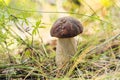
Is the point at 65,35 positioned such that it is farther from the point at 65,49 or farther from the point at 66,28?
the point at 65,49

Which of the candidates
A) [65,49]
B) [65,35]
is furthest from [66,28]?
[65,49]

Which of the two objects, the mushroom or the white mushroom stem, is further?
the white mushroom stem

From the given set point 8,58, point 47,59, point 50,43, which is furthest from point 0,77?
point 50,43

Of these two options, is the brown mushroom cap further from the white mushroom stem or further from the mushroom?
the white mushroom stem

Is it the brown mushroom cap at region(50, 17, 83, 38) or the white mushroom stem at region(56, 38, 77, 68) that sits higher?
the brown mushroom cap at region(50, 17, 83, 38)

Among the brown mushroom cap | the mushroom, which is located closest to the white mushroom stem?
the mushroom

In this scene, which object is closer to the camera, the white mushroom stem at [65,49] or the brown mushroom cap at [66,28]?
the brown mushroom cap at [66,28]

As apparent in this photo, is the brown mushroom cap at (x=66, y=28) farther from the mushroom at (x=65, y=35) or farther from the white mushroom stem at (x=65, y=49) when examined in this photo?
the white mushroom stem at (x=65, y=49)

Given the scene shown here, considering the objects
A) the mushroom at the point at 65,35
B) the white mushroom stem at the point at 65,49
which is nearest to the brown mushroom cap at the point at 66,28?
the mushroom at the point at 65,35
